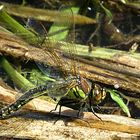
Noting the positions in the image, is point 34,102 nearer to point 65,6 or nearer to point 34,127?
point 34,127

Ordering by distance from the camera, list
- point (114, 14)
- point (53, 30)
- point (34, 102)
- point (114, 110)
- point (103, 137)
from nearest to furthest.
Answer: point (103, 137) < point (34, 102) < point (114, 110) < point (53, 30) < point (114, 14)

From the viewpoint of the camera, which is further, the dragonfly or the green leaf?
the green leaf

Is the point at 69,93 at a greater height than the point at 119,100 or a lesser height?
A: greater

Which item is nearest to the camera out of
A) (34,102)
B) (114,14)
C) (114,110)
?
(34,102)

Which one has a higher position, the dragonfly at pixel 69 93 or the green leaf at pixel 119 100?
the dragonfly at pixel 69 93

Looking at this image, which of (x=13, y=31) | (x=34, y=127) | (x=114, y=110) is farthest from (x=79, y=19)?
(x=34, y=127)

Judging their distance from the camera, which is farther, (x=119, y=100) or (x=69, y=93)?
(x=119, y=100)

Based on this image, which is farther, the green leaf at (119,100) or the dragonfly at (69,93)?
the green leaf at (119,100)

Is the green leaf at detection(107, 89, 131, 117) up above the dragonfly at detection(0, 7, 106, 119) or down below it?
below
